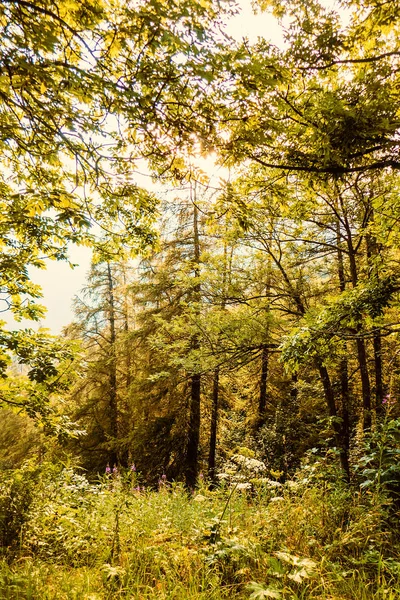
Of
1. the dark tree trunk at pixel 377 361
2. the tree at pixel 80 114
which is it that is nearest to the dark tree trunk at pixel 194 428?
the dark tree trunk at pixel 377 361

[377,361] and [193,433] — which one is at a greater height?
[377,361]

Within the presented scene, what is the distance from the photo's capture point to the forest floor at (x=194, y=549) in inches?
92.1

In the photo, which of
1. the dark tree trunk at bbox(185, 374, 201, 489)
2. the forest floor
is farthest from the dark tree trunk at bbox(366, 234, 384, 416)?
the dark tree trunk at bbox(185, 374, 201, 489)

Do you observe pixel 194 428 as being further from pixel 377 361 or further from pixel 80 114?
pixel 80 114

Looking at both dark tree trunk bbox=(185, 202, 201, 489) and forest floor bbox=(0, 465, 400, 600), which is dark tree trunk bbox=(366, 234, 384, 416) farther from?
dark tree trunk bbox=(185, 202, 201, 489)

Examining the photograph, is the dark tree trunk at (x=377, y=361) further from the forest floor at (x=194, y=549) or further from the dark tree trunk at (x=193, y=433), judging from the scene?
the dark tree trunk at (x=193, y=433)

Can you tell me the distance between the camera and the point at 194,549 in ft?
9.59

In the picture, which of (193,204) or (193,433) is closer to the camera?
(193,204)

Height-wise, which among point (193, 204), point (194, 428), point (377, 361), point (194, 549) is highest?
point (193, 204)

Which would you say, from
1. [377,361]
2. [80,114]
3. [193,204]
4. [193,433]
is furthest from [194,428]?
[80,114]

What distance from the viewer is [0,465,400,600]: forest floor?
2.34 metres

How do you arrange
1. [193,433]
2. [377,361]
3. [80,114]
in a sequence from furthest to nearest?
[193,433]
[377,361]
[80,114]

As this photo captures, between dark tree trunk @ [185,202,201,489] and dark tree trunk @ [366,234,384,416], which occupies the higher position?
dark tree trunk @ [366,234,384,416]

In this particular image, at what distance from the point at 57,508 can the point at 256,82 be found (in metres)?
4.45
